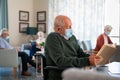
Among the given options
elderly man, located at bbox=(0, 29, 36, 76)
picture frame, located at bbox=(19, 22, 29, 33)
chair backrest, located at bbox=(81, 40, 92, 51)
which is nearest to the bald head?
elderly man, located at bbox=(0, 29, 36, 76)

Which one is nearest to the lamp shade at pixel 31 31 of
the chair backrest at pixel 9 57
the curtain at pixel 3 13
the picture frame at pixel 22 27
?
the picture frame at pixel 22 27

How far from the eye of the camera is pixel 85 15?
6.86 meters

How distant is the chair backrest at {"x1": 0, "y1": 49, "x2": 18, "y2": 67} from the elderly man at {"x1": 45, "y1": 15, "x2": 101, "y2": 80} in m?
2.86

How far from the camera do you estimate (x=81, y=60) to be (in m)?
2.08

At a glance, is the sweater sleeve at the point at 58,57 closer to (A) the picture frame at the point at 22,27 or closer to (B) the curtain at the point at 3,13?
(B) the curtain at the point at 3,13

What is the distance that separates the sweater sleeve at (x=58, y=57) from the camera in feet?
6.86

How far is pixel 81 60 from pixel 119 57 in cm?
58

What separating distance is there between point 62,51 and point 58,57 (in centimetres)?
10

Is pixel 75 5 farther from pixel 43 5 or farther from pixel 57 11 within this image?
pixel 43 5

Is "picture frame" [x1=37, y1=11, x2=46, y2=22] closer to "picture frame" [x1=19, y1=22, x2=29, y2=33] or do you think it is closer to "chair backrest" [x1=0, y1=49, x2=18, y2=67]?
"picture frame" [x1=19, y1=22, x2=29, y2=33]

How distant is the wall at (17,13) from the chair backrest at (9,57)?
7.90 feet

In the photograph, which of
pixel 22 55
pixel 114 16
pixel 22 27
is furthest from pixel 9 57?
pixel 114 16

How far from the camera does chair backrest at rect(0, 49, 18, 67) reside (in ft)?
16.3

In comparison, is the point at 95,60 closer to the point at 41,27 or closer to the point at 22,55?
the point at 22,55
